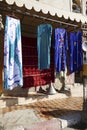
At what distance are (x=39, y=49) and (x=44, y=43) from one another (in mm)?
261

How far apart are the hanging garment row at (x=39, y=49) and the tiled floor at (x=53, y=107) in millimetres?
1201

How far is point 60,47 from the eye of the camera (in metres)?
9.72

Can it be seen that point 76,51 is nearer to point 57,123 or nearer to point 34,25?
point 34,25

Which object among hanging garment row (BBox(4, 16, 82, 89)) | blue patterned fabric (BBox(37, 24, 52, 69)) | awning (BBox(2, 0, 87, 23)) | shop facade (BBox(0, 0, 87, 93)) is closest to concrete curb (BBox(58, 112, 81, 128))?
hanging garment row (BBox(4, 16, 82, 89))

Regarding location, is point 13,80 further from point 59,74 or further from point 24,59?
point 59,74

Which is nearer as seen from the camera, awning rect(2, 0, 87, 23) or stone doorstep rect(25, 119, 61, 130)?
stone doorstep rect(25, 119, 61, 130)

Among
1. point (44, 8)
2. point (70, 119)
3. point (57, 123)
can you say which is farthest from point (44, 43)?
point (57, 123)

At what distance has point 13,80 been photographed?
26.6ft

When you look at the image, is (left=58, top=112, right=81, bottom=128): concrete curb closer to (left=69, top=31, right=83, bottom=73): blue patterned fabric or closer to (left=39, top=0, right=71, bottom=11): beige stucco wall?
(left=69, top=31, right=83, bottom=73): blue patterned fabric

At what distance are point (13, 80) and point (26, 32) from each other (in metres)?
2.92

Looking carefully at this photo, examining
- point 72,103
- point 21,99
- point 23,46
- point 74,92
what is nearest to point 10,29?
point 23,46

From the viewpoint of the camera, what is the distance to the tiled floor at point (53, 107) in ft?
28.3

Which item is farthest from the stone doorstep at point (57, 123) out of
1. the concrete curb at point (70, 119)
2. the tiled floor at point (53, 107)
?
the tiled floor at point (53, 107)

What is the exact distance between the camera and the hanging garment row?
7884 millimetres
